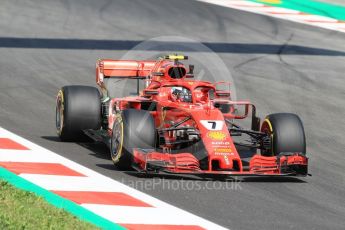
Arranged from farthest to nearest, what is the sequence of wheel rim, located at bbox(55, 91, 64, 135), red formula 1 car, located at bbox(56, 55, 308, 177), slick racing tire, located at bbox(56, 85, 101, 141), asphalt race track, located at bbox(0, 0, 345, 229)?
wheel rim, located at bbox(55, 91, 64, 135) < slick racing tire, located at bbox(56, 85, 101, 141) < red formula 1 car, located at bbox(56, 55, 308, 177) < asphalt race track, located at bbox(0, 0, 345, 229)

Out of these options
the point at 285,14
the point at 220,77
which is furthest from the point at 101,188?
the point at 285,14

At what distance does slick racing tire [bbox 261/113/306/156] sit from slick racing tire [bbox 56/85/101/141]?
261 cm

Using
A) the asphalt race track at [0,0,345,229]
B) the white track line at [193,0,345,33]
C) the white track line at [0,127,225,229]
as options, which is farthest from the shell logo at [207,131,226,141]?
the white track line at [193,0,345,33]

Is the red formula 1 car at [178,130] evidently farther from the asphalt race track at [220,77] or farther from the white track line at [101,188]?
the white track line at [101,188]

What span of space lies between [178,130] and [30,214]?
11.8 feet

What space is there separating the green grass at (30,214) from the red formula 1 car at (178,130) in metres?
2.15

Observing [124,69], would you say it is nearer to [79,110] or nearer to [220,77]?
[79,110]

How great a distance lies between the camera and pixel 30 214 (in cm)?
997

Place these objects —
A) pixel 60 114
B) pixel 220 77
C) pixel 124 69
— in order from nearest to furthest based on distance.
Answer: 1. pixel 60 114
2. pixel 124 69
3. pixel 220 77

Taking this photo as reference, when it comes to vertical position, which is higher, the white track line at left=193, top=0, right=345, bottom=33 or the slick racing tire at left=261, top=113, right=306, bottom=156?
the white track line at left=193, top=0, right=345, bottom=33

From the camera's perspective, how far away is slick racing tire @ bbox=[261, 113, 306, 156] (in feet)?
43.3

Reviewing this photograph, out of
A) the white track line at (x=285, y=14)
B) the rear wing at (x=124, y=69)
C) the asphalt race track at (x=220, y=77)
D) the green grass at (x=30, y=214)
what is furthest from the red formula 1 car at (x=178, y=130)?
the white track line at (x=285, y=14)

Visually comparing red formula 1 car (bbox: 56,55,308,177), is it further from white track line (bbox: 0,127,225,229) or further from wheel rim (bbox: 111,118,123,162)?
white track line (bbox: 0,127,225,229)

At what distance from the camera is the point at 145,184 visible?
1218 centimetres
